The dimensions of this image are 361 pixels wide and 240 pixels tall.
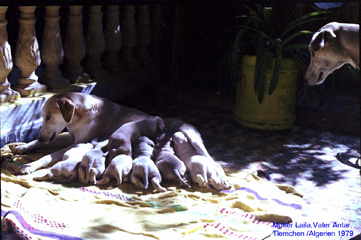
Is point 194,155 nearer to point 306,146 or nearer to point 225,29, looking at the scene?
point 306,146

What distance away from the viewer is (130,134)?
275 centimetres

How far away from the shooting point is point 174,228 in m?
2.04

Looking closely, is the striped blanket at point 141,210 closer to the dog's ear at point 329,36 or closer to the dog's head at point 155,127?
the dog's head at point 155,127

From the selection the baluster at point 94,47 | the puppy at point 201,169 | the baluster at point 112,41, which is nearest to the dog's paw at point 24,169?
the puppy at point 201,169

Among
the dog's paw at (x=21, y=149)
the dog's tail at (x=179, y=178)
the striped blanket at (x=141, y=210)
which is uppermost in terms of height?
the dog's paw at (x=21, y=149)

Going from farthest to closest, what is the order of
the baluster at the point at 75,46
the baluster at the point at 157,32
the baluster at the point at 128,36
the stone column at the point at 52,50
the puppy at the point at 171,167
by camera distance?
the baluster at the point at 157,32
the baluster at the point at 128,36
the baluster at the point at 75,46
the stone column at the point at 52,50
the puppy at the point at 171,167

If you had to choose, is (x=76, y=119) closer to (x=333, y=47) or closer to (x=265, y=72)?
(x=265, y=72)

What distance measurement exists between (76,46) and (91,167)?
133 centimetres

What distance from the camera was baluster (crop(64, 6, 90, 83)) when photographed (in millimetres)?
3473

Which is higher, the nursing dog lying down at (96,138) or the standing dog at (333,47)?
the standing dog at (333,47)

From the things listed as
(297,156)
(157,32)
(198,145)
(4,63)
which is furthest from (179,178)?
(157,32)

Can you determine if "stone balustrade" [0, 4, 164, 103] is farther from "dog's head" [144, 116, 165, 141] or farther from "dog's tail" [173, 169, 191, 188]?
"dog's tail" [173, 169, 191, 188]

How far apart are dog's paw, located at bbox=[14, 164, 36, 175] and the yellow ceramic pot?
1713 millimetres

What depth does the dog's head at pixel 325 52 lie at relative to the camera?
1785 millimetres
